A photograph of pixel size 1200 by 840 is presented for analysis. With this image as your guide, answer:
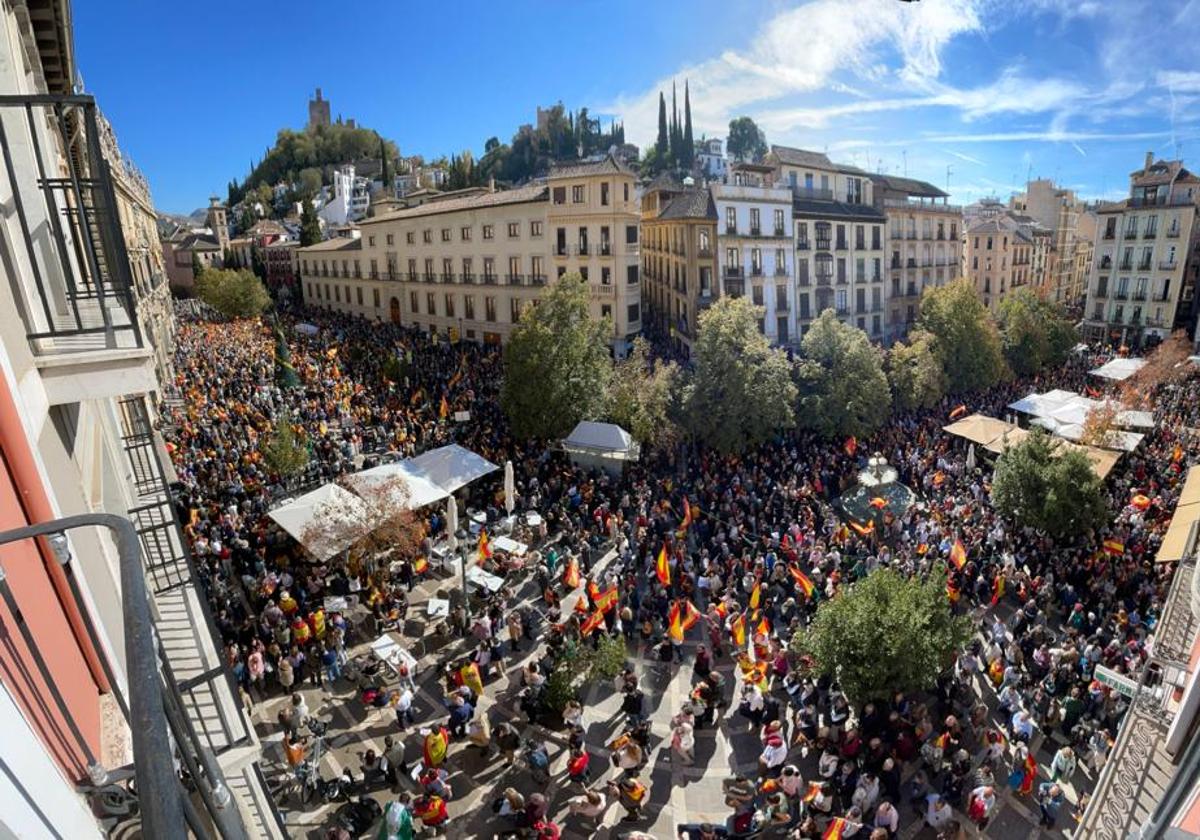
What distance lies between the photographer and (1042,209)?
244ft

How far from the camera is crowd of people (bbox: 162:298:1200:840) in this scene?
1076 cm

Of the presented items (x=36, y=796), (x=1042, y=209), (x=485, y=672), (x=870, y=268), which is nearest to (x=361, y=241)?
(x=870, y=268)

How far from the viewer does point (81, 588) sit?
450 centimetres

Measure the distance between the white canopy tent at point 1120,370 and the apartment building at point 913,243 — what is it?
39.1 feet

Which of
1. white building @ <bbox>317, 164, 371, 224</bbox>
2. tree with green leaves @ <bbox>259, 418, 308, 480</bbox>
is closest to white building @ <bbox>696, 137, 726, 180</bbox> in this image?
white building @ <bbox>317, 164, 371, 224</bbox>

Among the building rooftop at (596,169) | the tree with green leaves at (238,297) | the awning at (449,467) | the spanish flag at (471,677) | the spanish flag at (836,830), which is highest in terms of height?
the building rooftop at (596,169)

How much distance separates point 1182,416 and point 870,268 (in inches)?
755

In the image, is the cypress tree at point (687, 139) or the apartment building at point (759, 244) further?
the cypress tree at point (687, 139)

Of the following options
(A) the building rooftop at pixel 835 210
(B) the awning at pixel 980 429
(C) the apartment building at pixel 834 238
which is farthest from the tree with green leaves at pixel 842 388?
(A) the building rooftop at pixel 835 210

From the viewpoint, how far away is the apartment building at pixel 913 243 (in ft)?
152

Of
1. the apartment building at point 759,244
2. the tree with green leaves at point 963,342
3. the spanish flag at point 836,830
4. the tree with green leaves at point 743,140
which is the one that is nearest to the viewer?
the spanish flag at point 836,830

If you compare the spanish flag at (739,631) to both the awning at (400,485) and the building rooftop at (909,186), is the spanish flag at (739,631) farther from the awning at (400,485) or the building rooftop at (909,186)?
the building rooftop at (909,186)

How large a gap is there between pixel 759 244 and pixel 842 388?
1463 centimetres

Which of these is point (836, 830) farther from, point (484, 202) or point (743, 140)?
point (743, 140)
